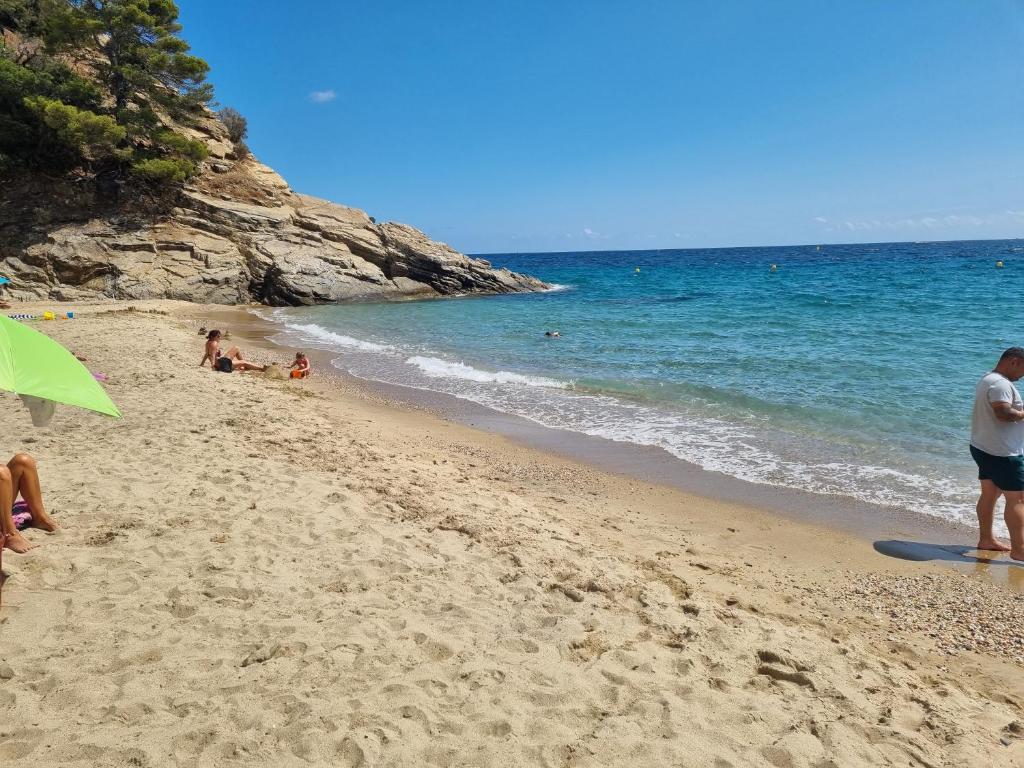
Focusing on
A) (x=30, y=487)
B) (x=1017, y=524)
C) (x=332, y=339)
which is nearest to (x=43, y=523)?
Result: (x=30, y=487)

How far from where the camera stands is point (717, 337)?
786 inches

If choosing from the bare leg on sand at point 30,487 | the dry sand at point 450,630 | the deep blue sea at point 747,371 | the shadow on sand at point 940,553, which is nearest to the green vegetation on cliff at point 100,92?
the deep blue sea at point 747,371

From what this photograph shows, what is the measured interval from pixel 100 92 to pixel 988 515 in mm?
35950

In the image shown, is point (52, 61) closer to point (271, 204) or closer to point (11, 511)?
point (271, 204)

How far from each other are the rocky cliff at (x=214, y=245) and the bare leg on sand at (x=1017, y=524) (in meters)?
29.7

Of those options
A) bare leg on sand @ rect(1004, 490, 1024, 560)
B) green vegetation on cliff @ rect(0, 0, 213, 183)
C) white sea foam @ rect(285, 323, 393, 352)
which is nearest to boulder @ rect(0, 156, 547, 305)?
green vegetation on cliff @ rect(0, 0, 213, 183)

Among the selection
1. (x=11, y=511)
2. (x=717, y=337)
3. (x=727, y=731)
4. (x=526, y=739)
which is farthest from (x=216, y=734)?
(x=717, y=337)

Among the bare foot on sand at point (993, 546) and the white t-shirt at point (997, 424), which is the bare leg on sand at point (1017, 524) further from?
the white t-shirt at point (997, 424)

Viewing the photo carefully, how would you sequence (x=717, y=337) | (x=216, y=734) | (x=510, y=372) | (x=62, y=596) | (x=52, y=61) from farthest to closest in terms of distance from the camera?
1. (x=52, y=61)
2. (x=717, y=337)
3. (x=510, y=372)
4. (x=62, y=596)
5. (x=216, y=734)

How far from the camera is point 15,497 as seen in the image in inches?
190

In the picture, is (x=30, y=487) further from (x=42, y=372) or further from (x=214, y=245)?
(x=214, y=245)

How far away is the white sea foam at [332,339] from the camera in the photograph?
19.3 m

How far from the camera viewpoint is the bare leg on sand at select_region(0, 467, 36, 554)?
4418mm

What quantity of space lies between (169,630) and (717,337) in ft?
60.8
